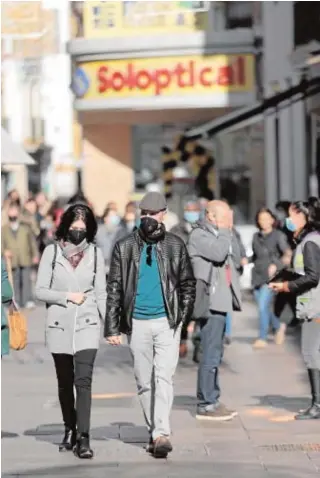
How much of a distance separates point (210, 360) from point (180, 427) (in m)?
0.67

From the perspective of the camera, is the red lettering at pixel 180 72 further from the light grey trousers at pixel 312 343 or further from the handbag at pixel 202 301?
the light grey trousers at pixel 312 343

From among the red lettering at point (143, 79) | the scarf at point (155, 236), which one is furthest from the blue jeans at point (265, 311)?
the red lettering at point (143, 79)

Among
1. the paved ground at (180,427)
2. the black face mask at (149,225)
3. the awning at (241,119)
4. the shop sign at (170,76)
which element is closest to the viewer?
the paved ground at (180,427)

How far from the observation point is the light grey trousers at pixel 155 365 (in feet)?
31.4

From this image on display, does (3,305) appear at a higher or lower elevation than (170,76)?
lower

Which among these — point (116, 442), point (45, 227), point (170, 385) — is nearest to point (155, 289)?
point (170, 385)

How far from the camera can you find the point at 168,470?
30.1 feet

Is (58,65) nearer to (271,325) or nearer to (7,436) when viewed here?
(271,325)

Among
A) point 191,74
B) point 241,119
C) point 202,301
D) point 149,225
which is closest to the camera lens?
point 149,225

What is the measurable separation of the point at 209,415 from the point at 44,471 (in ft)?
7.74

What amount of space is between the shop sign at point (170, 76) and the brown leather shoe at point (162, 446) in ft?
62.8

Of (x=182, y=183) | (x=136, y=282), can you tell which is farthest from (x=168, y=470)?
(x=182, y=183)

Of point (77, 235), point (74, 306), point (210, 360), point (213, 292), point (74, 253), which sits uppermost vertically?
point (77, 235)

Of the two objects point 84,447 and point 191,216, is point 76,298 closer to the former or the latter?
point 84,447
